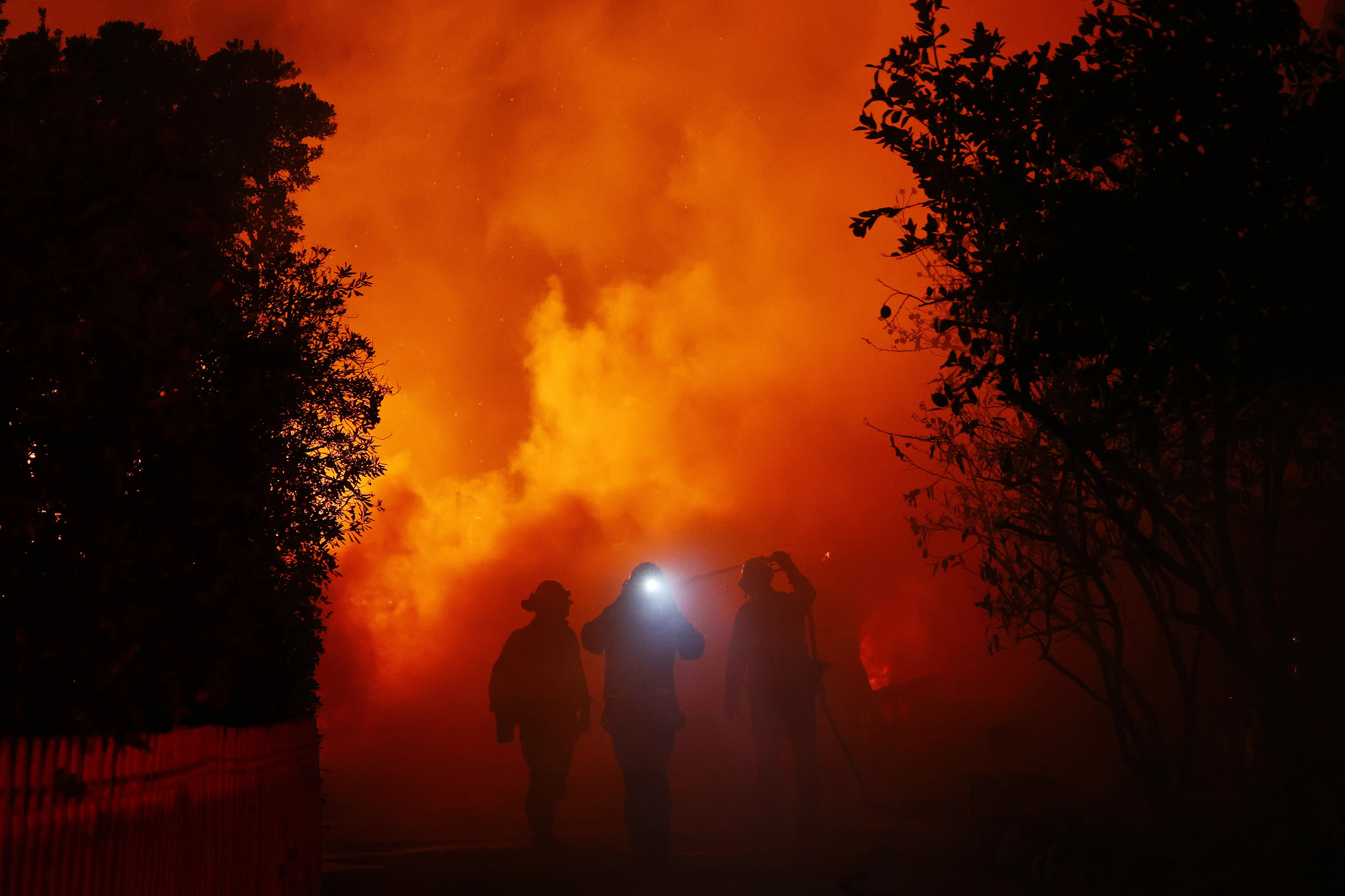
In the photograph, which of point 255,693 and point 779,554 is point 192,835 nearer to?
point 255,693

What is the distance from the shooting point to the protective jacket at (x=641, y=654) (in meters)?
11.5

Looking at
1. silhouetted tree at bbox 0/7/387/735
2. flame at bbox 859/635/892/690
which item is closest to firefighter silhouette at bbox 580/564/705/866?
silhouetted tree at bbox 0/7/387/735

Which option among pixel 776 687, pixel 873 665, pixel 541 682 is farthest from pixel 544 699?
pixel 873 665

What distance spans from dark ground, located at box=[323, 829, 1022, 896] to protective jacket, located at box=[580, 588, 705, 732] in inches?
58.4

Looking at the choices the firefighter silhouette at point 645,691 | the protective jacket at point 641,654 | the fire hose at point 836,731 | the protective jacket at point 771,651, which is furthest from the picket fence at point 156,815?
the fire hose at point 836,731

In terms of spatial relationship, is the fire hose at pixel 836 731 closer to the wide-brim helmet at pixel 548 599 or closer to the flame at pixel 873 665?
the wide-brim helmet at pixel 548 599

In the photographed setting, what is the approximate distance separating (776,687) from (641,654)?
2568mm

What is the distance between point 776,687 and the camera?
13.6 metres

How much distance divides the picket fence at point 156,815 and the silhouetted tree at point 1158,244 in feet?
15.9

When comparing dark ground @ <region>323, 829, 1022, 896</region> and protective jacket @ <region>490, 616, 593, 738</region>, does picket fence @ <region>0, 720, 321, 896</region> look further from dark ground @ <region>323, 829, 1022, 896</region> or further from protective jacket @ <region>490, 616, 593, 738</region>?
protective jacket @ <region>490, 616, 593, 738</region>

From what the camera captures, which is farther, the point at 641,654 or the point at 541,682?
the point at 541,682

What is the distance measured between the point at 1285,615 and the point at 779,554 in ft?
20.7

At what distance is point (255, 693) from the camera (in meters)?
8.11

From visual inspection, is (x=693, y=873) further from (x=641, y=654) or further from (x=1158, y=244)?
(x=1158, y=244)
